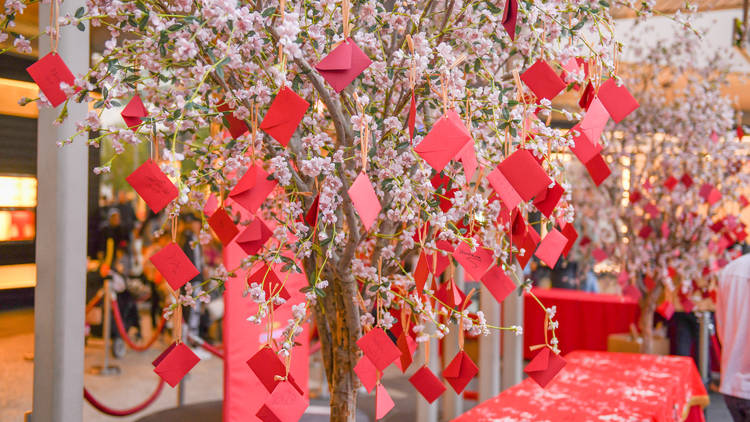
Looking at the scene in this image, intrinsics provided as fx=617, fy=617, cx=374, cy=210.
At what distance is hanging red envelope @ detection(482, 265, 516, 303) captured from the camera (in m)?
1.13

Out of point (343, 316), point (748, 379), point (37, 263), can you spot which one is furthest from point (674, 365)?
point (37, 263)

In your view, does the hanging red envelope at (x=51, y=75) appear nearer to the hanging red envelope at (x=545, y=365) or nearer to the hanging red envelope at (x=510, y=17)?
the hanging red envelope at (x=510, y=17)

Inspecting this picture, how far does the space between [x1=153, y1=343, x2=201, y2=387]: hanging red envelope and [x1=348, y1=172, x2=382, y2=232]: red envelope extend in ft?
1.32

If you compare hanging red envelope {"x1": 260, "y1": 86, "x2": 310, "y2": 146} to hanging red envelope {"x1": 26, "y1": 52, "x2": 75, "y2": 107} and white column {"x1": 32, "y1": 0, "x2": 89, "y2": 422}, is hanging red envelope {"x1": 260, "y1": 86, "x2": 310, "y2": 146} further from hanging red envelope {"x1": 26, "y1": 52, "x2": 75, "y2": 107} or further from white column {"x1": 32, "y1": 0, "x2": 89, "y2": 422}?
white column {"x1": 32, "y1": 0, "x2": 89, "y2": 422}

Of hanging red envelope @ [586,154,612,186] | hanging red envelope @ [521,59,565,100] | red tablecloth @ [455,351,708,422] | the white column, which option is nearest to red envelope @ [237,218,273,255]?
hanging red envelope @ [521,59,565,100]

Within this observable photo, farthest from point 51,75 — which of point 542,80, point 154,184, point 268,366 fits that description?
point 542,80

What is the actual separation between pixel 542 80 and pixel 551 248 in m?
0.30

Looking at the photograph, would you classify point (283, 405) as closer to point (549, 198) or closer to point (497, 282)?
point (497, 282)

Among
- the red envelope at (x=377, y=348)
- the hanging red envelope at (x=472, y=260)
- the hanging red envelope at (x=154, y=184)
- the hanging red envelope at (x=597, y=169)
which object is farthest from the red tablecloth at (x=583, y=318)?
the hanging red envelope at (x=154, y=184)

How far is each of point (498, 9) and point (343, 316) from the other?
0.70m

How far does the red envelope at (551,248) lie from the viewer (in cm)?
110

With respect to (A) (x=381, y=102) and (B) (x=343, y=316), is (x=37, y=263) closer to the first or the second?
(B) (x=343, y=316)

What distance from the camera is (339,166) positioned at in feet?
3.68

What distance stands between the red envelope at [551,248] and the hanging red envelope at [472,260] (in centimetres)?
10
